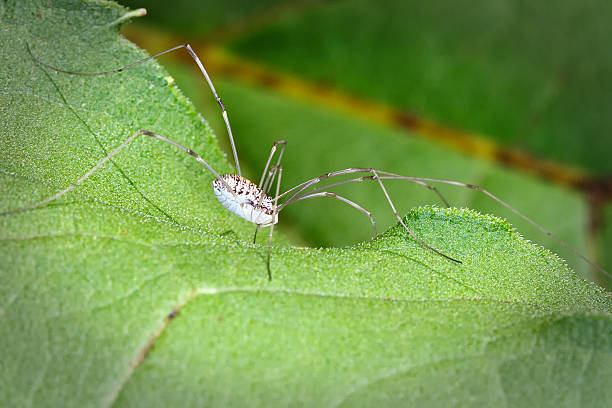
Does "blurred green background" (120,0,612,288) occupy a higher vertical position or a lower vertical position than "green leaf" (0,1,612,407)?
higher

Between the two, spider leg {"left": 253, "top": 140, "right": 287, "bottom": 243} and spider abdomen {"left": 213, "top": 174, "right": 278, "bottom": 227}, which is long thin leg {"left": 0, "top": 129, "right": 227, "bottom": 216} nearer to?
spider abdomen {"left": 213, "top": 174, "right": 278, "bottom": 227}

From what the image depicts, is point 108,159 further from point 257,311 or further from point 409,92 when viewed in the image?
point 409,92

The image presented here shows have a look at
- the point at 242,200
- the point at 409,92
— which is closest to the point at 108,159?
the point at 242,200

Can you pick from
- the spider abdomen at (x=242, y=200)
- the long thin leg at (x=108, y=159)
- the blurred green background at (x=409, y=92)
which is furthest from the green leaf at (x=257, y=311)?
the blurred green background at (x=409, y=92)

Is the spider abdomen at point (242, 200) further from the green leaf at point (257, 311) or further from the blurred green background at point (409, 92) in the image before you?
the blurred green background at point (409, 92)

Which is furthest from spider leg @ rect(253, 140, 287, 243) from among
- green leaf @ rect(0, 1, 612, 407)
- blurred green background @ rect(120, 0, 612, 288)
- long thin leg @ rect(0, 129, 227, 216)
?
green leaf @ rect(0, 1, 612, 407)
